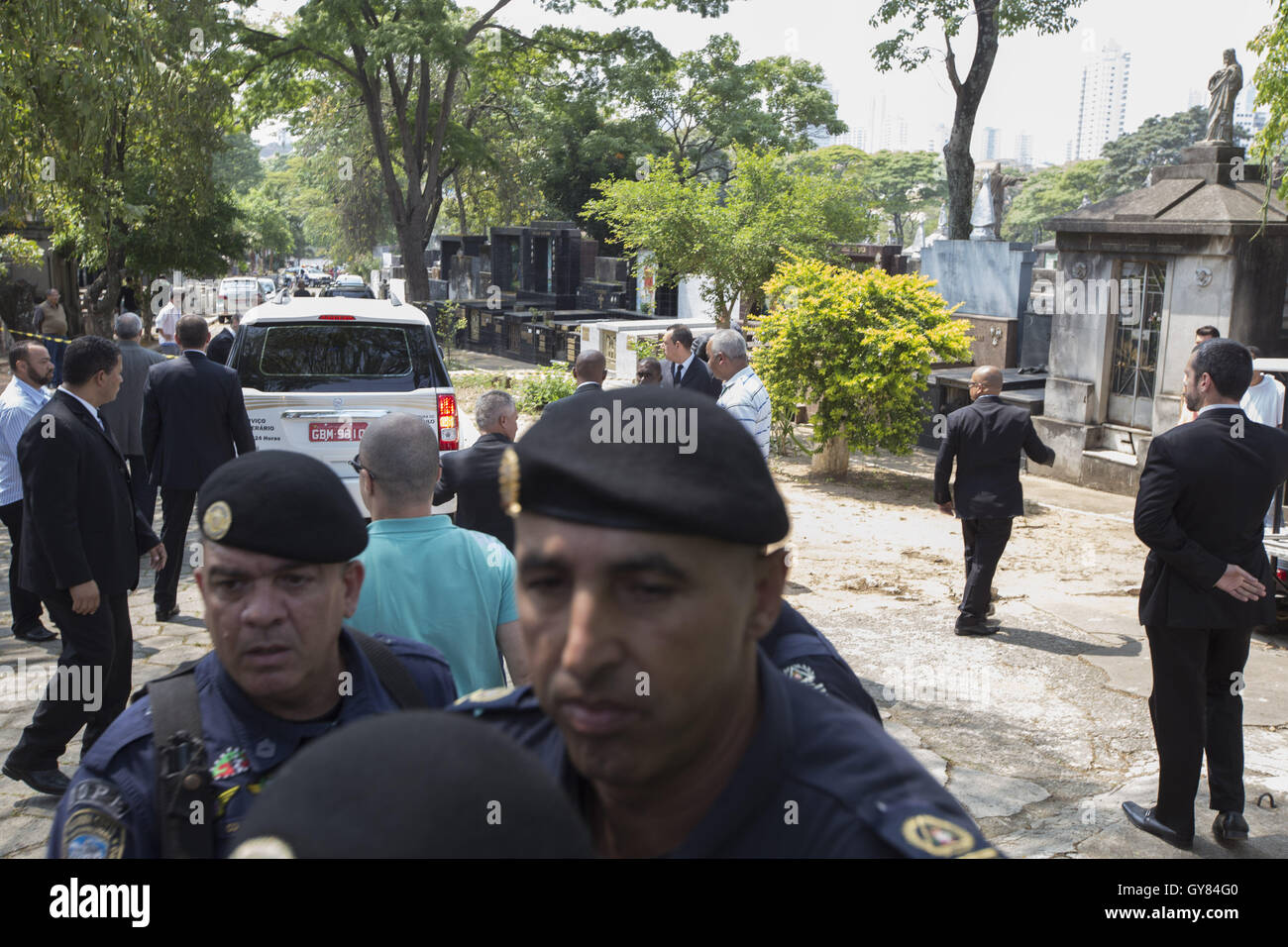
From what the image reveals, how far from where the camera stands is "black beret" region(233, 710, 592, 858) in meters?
0.96

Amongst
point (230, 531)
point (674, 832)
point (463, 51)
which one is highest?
point (463, 51)

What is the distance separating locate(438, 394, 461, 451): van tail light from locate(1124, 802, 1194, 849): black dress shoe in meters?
5.45

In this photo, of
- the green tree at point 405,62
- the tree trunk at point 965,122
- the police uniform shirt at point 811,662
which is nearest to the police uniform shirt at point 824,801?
the police uniform shirt at point 811,662

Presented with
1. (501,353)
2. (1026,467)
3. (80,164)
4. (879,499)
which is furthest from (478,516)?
(501,353)

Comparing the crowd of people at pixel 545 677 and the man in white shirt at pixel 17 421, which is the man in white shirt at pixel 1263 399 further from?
the man in white shirt at pixel 17 421

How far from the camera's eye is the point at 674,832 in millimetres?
1362

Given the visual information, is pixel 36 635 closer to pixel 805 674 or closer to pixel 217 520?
pixel 217 520

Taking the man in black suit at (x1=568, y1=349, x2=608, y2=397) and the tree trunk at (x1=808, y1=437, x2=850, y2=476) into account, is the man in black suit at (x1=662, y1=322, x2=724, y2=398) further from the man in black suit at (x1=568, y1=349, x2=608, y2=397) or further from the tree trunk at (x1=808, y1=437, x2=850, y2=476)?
the tree trunk at (x1=808, y1=437, x2=850, y2=476)

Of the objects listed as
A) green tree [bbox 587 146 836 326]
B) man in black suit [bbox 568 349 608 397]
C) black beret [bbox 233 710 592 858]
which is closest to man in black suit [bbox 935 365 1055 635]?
man in black suit [bbox 568 349 608 397]

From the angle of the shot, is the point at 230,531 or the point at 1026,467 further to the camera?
the point at 1026,467

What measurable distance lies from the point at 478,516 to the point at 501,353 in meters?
24.9

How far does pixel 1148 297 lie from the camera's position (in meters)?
13.5

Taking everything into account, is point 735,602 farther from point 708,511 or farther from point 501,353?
point 501,353

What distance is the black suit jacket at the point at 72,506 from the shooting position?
4.99m
